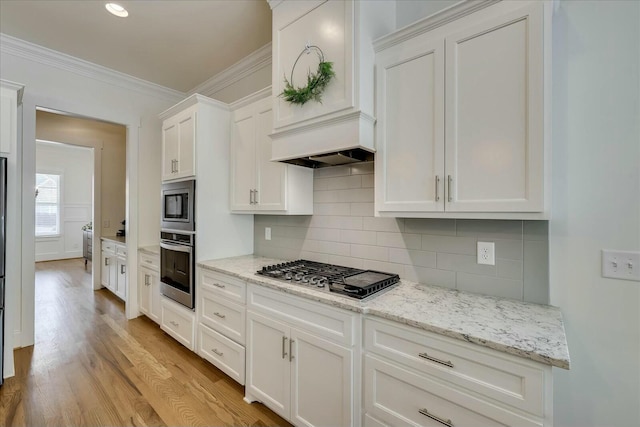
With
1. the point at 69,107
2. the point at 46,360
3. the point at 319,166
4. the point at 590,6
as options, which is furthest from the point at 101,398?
the point at 590,6

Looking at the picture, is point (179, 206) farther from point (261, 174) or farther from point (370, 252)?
point (370, 252)

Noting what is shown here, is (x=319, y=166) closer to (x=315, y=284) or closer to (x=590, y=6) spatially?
(x=315, y=284)

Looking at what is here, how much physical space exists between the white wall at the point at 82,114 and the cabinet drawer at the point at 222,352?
149cm

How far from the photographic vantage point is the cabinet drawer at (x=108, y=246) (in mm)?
4196

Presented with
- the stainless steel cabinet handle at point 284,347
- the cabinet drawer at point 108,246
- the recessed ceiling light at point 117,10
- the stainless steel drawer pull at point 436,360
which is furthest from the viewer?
the cabinet drawer at point 108,246

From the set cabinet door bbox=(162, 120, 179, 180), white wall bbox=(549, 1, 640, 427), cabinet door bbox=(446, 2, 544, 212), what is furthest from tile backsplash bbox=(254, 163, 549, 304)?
cabinet door bbox=(162, 120, 179, 180)

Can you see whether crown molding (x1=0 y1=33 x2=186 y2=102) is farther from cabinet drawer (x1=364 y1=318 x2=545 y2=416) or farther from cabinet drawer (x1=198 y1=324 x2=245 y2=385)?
cabinet drawer (x1=364 y1=318 x2=545 y2=416)

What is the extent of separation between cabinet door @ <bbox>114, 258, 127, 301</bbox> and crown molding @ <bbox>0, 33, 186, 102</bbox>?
2.19 meters

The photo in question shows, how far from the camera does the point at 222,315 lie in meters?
2.25

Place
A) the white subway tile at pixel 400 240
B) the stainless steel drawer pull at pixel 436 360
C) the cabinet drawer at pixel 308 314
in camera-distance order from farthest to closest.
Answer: the white subway tile at pixel 400 240
the cabinet drawer at pixel 308 314
the stainless steel drawer pull at pixel 436 360

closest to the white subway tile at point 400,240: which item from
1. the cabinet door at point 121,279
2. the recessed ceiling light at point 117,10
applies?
the recessed ceiling light at point 117,10

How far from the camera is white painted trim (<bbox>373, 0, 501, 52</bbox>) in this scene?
1353 millimetres

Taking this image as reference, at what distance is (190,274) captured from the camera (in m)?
2.55

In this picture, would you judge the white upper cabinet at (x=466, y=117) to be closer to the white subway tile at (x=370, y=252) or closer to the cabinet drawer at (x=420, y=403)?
the white subway tile at (x=370, y=252)
